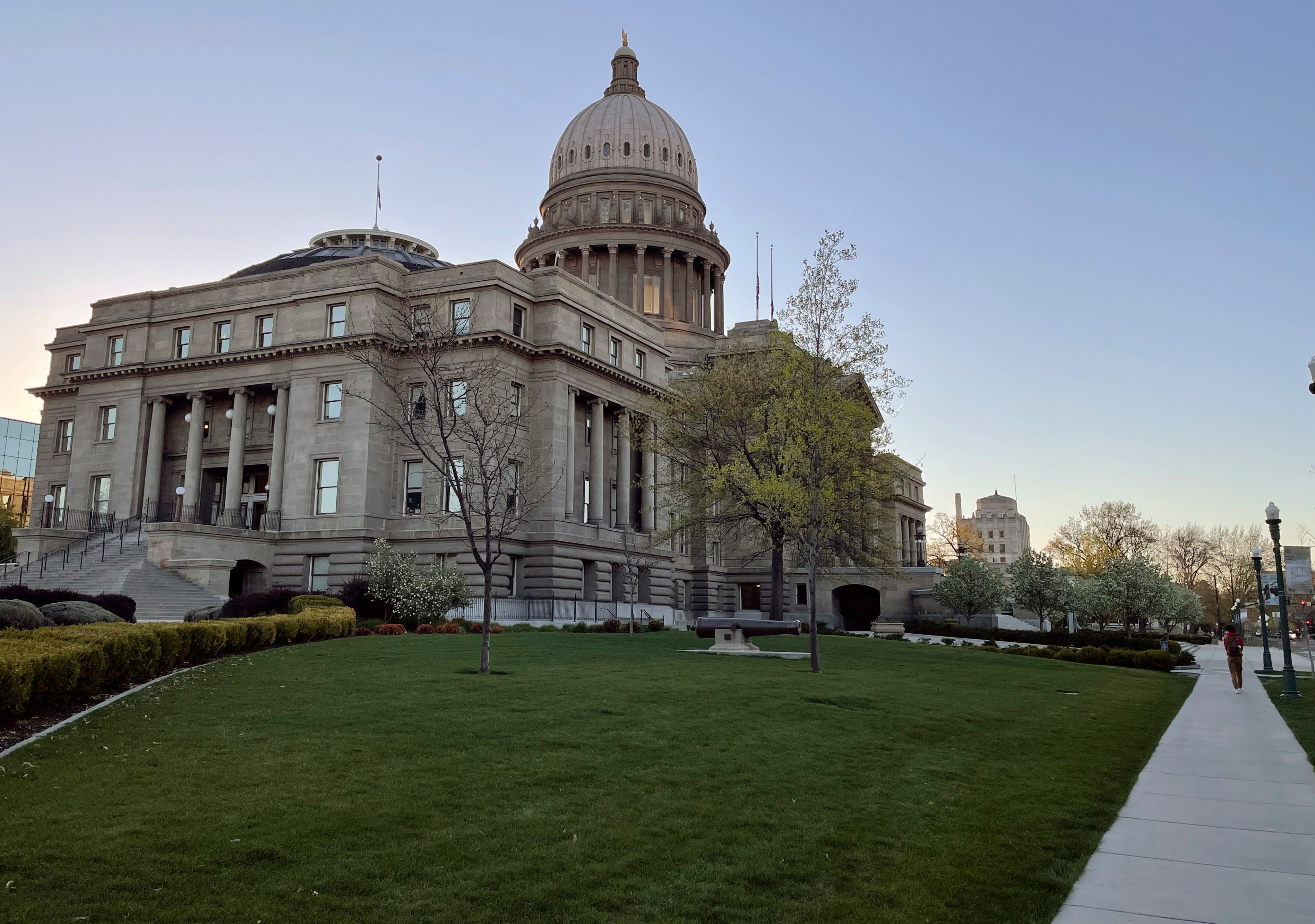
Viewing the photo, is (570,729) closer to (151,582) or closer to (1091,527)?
(151,582)

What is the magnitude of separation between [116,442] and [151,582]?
1876 centimetres

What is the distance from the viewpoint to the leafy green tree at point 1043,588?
6331cm

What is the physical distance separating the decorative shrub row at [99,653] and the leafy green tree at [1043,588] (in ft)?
168

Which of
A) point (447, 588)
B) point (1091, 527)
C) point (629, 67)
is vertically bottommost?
point (447, 588)

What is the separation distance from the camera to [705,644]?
34.2 metres

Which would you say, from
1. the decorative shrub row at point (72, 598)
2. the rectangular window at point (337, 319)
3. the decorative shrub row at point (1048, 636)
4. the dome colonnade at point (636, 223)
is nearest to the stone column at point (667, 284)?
the dome colonnade at point (636, 223)

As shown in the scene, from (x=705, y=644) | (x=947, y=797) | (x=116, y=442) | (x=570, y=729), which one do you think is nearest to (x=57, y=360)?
(x=116, y=442)

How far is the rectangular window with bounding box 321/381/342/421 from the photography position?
52250mm

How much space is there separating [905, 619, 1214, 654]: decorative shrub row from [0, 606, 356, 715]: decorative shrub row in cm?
3935

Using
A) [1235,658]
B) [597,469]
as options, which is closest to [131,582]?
[597,469]

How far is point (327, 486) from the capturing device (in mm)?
51688

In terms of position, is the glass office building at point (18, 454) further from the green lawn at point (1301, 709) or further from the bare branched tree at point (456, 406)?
the green lawn at point (1301, 709)

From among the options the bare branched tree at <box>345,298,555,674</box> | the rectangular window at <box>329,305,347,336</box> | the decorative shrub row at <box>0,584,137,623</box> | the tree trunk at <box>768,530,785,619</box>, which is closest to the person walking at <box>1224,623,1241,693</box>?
the tree trunk at <box>768,530,785,619</box>

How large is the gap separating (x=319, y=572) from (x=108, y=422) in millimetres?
19565
